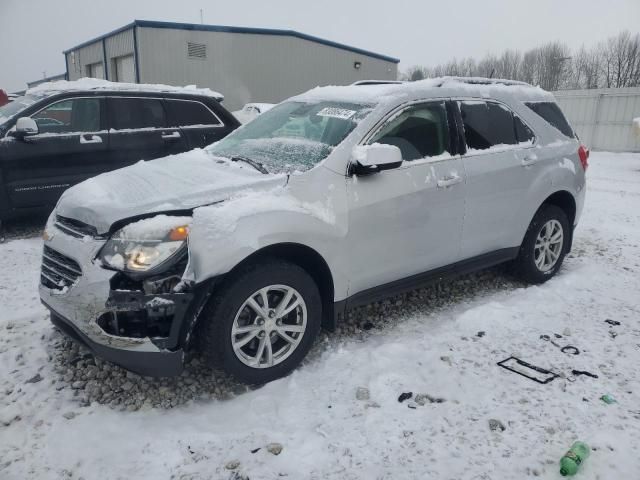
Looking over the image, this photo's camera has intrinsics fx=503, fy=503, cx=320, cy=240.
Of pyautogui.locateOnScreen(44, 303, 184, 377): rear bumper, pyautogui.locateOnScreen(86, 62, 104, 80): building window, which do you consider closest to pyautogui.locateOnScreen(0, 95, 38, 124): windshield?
pyautogui.locateOnScreen(44, 303, 184, 377): rear bumper

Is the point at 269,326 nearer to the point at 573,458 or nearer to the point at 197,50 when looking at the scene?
the point at 573,458

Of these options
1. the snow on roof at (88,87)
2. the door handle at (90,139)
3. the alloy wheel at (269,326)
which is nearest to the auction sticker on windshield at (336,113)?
the alloy wheel at (269,326)

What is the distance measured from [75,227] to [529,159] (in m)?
3.55

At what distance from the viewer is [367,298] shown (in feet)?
11.4

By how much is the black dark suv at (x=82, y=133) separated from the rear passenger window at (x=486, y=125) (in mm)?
4042

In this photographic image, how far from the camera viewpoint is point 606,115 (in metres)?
19.2

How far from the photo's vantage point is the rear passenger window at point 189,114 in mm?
6801

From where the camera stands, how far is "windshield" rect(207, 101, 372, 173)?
333cm

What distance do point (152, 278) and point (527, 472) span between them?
2071 mm

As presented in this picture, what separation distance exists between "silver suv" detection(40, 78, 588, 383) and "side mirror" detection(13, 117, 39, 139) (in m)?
2.97

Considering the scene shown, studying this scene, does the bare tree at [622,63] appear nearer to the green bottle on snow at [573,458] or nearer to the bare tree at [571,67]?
the bare tree at [571,67]

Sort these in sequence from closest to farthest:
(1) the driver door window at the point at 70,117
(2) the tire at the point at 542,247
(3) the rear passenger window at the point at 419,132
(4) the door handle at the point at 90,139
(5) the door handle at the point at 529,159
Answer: (3) the rear passenger window at the point at 419,132 → (5) the door handle at the point at 529,159 → (2) the tire at the point at 542,247 → (1) the driver door window at the point at 70,117 → (4) the door handle at the point at 90,139

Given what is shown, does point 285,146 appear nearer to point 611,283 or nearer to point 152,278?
point 152,278

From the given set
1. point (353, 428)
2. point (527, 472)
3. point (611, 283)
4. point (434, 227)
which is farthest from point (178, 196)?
point (611, 283)
